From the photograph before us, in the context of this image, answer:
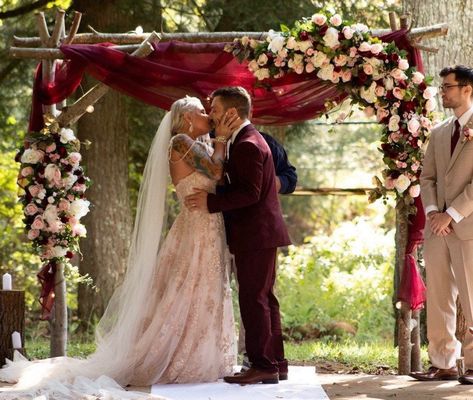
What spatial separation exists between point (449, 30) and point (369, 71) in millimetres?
1825

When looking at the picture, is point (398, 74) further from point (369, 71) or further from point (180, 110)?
point (180, 110)

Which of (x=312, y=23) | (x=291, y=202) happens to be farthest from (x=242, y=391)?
(x=291, y=202)

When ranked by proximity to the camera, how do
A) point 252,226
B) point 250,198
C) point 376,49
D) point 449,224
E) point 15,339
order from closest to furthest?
point 250,198, point 252,226, point 449,224, point 376,49, point 15,339

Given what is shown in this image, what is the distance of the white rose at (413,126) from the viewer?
770 centimetres

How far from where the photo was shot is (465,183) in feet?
23.3

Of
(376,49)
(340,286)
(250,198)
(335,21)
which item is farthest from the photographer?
(340,286)

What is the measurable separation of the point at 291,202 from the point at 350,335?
5.59 metres

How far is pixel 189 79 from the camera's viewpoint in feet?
26.1

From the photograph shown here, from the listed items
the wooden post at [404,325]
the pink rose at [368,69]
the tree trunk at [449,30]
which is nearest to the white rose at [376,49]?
the pink rose at [368,69]

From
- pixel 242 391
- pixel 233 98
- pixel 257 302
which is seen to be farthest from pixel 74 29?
pixel 242 391

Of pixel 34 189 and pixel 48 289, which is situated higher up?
pixel 34 189

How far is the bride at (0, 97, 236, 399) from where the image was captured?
712cm

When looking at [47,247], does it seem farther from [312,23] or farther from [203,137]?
[312,23]

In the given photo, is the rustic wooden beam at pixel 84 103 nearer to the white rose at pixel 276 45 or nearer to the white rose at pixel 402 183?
the white rose at pixel 276 45
